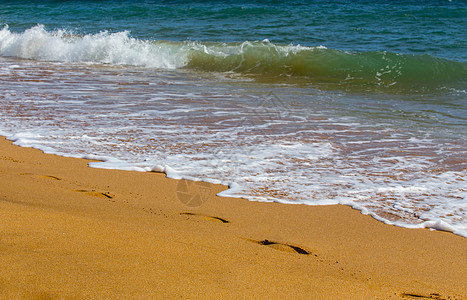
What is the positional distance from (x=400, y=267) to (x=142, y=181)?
1822 mm

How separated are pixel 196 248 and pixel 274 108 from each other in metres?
4.27

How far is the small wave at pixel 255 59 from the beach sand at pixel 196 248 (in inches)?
265

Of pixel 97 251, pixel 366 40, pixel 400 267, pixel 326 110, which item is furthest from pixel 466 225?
pixel 366 40

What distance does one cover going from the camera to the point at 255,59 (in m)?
11.4

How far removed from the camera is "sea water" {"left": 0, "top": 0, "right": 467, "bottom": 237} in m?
3.42

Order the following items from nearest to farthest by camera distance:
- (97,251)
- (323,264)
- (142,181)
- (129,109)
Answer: (97,251) < (323,264) < (142,181) < (129,109)

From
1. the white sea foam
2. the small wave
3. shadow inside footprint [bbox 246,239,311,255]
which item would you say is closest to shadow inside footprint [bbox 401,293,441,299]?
shadow inside footprint [bbox 246,239,311,255]

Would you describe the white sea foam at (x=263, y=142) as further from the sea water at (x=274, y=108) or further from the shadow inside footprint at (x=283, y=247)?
the shadow inside footprint at (x=283, y=247)

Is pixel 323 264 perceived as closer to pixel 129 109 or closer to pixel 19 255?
pixel 19 255

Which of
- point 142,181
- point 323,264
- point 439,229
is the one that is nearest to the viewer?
point 323,264

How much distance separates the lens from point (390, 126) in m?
5.27

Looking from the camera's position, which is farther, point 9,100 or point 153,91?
point 153,91

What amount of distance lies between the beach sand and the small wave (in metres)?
6.74

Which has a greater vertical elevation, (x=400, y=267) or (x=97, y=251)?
(x=97, y=251)
